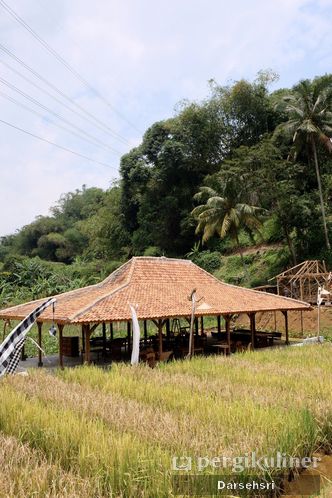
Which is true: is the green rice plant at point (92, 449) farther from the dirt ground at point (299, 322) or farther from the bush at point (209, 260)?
the bush at point (209, 260)

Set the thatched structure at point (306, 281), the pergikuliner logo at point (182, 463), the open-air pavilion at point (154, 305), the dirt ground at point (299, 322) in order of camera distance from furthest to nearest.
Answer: the thatched structure at point (306, 281) < the dirt ground at point (299, 322) < the open-air pavilion at point (154, 305) < the pergikuliner logo at point (182, 463)

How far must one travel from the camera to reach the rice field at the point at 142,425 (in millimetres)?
4617

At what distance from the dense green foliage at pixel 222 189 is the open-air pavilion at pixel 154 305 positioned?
840cm

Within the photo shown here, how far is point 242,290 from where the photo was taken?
19078mm

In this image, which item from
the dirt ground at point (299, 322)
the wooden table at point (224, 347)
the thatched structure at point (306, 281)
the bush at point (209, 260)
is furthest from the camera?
the bush at point (209, 260)

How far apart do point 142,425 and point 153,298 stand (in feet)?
30.8

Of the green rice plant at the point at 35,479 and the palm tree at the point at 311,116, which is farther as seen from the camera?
the palm tree at the point at 311,116

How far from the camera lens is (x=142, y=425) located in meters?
6.09

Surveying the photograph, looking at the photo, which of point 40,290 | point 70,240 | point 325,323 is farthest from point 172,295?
point 70,240

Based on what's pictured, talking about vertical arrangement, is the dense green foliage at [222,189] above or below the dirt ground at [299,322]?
above

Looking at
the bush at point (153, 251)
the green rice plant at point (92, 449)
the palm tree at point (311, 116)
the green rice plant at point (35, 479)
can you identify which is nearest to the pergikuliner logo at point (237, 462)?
the green rice plant at point (92, 449)

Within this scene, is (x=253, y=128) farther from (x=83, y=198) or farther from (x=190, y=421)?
(x=83, y=198)

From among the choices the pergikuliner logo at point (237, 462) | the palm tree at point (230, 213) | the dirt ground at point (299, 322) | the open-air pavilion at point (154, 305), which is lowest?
the dirt ground at point (299, 322)

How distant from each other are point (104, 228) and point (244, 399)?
1454 inches
